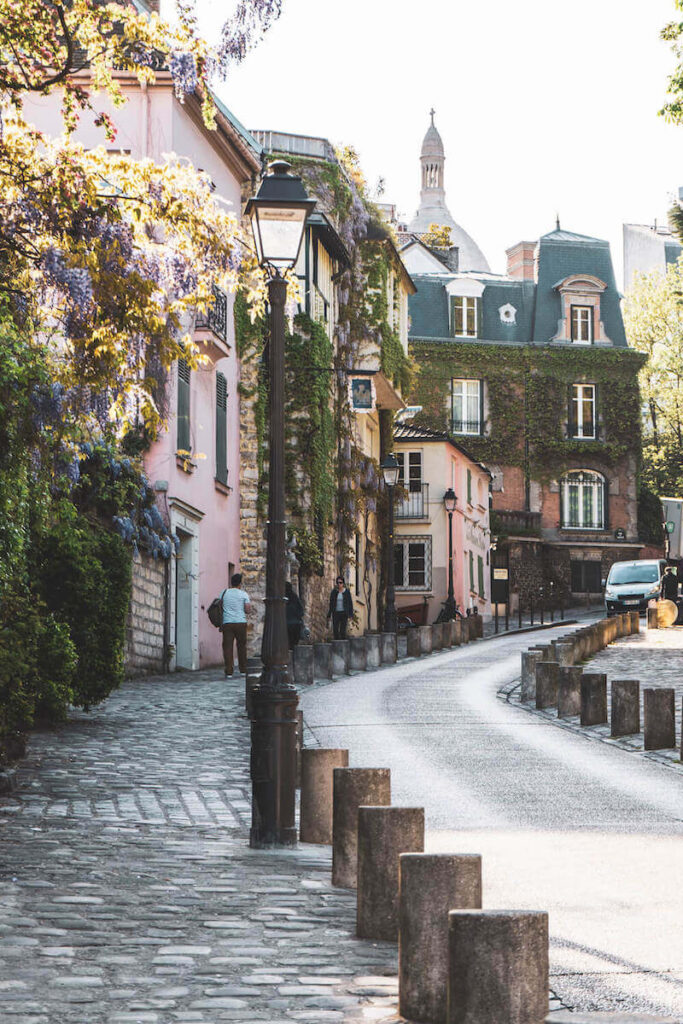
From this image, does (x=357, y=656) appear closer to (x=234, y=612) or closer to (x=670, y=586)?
(x=234, y=612)

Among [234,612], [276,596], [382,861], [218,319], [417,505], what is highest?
[218,319]

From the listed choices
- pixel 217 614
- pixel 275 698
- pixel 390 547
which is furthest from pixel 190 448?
pixel 275 698

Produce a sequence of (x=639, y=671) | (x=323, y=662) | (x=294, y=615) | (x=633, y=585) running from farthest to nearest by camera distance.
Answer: (x=633, y=585)
(x=323, y=662)
(x=639, y=671)
(x=294, y=615)

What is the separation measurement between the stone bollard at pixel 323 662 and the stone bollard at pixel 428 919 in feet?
66.2

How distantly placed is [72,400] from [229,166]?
17.8 meters

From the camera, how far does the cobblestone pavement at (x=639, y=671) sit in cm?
1570

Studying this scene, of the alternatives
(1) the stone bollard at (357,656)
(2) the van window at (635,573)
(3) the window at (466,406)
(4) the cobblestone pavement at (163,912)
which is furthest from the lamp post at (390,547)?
(3) the window at (466,406)

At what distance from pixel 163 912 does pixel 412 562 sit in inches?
1768

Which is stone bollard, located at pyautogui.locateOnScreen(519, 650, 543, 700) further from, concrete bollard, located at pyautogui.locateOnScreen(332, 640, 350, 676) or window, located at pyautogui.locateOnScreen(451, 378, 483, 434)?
window, located at pyautogui.locateOnScreen(451, 378, 483, 434)

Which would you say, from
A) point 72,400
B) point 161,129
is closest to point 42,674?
point 72,400

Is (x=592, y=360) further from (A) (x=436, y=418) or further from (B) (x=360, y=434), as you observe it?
(B) (x=360, y=434)

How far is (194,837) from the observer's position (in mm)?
9445

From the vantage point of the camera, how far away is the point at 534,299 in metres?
61.4

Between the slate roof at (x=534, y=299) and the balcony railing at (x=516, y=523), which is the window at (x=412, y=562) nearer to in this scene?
the balcony railing at (x=516, y=523)
